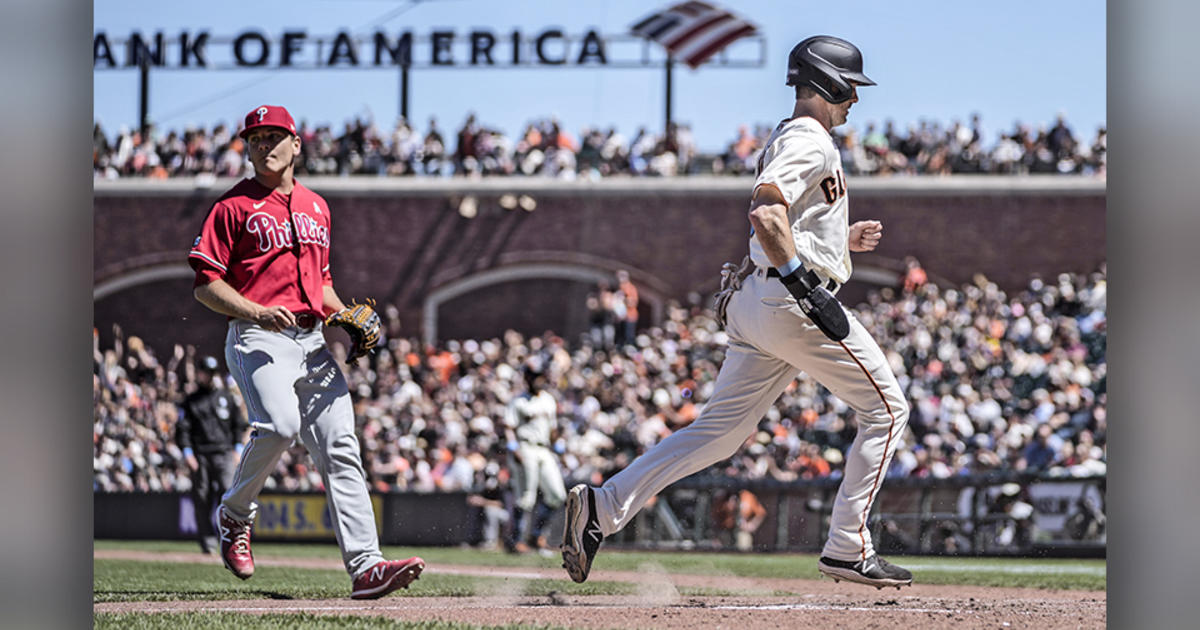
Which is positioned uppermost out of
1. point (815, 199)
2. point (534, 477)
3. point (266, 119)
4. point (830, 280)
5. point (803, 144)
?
point (266, 119)

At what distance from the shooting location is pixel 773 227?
4.99m

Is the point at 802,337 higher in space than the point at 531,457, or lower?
higher

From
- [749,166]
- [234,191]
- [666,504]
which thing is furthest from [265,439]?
[749,166]

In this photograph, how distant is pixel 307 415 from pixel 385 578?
792 mm

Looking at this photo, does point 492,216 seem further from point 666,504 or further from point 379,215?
point 666,504

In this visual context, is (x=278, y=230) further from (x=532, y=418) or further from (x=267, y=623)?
(x=532, y=418)

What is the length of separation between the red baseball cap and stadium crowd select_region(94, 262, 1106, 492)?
27.8ft

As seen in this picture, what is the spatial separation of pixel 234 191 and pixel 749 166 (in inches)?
916

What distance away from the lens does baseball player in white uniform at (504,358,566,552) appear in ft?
41.4

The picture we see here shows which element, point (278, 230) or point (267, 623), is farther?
point (278, 230)

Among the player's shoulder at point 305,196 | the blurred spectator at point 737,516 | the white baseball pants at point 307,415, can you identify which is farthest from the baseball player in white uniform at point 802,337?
the blurred spectator at point 737,516

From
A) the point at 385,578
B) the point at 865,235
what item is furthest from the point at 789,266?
the point at 385,578

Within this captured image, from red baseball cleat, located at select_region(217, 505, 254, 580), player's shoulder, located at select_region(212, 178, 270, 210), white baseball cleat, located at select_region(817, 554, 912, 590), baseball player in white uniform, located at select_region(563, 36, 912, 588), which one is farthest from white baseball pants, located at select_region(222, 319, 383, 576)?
white baseball cleat, located at select_region(817, 554, 912, 590)
